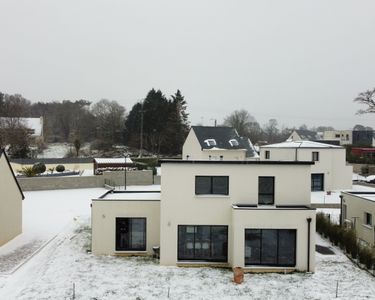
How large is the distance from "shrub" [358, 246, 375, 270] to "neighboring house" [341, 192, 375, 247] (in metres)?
2.44

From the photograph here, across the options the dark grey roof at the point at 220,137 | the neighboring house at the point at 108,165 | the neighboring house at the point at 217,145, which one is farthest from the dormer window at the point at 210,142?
the neighboring house at the point at 108,165

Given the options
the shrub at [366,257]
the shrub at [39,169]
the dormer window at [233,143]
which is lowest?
the shrub at [366,257]

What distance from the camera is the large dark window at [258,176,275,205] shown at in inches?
655

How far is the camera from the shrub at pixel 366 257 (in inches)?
627

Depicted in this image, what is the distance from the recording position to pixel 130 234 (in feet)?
57.8

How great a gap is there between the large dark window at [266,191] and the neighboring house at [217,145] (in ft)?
90.8

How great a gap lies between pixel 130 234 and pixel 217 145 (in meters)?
28.8

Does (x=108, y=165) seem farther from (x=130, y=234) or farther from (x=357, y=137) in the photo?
(x=357, y=137)

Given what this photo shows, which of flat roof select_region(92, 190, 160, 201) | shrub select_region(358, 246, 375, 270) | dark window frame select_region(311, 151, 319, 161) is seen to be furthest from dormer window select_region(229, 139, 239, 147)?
shrub select_region(358, 246, 375, 270)

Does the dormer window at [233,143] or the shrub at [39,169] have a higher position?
the dormer window at [233,143]

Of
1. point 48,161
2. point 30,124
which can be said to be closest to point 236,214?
point 48,161

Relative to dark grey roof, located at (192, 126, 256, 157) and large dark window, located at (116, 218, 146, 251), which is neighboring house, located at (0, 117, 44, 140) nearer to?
dark grey roof, located at (192, 126, 256, 157)

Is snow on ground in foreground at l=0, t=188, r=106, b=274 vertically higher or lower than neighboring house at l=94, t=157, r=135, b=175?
lower

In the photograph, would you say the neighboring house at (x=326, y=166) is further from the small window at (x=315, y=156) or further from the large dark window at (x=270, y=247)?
the large dark window at (x=270, y=247)
